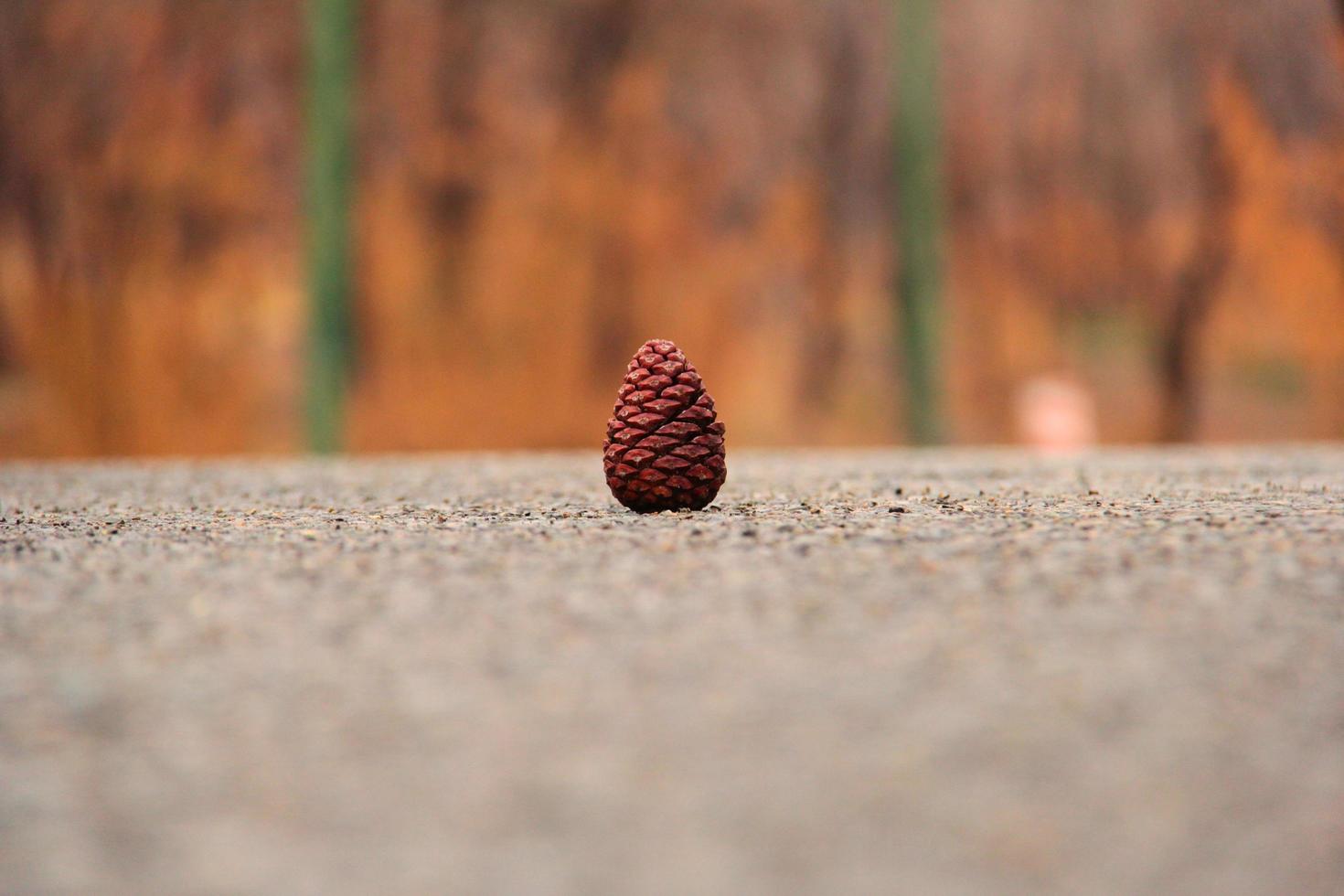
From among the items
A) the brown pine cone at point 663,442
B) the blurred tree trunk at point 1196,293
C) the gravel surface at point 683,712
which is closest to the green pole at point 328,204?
the brown pine cone at point 663,442

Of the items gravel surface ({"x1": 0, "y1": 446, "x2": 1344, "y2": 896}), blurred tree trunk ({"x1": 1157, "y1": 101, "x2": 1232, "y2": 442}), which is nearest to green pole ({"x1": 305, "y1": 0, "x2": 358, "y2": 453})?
gravel surface ({"x1": 0, "y1": 446, "x2": 1344, "y2": 896})

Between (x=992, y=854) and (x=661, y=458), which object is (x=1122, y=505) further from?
(x=992, y=854)

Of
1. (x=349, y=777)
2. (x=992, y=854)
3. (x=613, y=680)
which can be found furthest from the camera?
(x=613, y=680)

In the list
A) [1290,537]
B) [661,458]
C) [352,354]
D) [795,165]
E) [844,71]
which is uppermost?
[844,71]

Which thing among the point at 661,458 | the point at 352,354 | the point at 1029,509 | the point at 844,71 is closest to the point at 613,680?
the point at 661,458

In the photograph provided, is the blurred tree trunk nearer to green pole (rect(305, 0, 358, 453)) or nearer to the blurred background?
the blurred background
